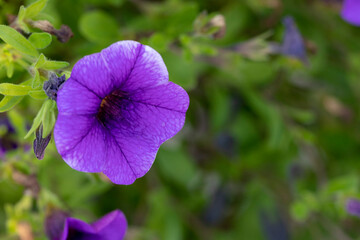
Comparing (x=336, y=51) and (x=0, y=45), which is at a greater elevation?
(x=0, y=45)

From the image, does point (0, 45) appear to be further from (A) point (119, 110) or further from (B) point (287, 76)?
(B) point (287, 76)

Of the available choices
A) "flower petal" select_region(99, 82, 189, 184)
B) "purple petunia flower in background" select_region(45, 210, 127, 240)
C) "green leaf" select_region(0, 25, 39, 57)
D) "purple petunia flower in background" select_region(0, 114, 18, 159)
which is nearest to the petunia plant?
"green leaf" select_region(0, 25, 39, 57)

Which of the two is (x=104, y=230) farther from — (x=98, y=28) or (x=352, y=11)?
(x=352, y=11)

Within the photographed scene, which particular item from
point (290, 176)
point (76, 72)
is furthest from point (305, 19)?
point (76, 72)

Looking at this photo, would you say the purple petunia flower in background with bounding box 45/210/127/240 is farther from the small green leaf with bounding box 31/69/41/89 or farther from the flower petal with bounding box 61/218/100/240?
the small green leaf with bounding box 31/69/41/89

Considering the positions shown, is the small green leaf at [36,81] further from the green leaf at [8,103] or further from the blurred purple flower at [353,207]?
the blurred purple flower at [353,207]

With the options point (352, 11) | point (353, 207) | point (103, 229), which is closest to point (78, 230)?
point (103, 229)
